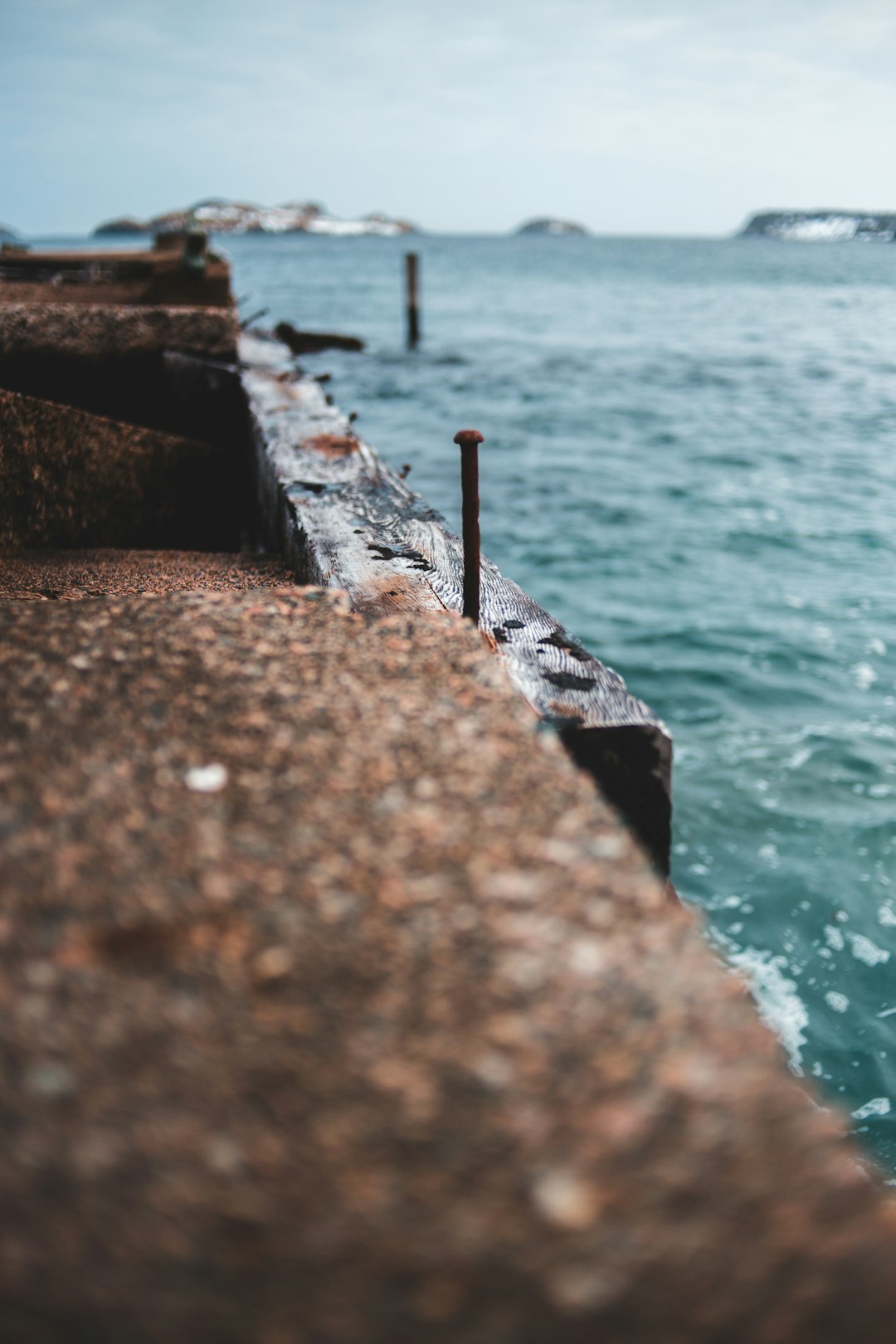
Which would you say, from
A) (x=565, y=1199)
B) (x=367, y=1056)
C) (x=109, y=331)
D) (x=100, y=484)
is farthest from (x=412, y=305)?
(x=565, y=1199)

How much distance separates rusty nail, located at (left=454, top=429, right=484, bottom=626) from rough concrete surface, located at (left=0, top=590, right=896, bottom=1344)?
3.09ft

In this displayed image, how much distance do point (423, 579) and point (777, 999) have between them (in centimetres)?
271

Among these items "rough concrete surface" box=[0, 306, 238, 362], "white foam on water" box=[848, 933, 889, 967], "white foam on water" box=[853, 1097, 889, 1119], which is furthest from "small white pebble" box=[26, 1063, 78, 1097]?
"white foam on water" box=[848, 933, 889, 967]

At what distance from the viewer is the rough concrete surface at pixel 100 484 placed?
2832 millimetres

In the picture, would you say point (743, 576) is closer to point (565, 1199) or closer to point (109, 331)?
point (109, 331)

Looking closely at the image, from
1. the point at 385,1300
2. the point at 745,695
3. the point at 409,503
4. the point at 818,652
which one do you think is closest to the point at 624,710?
the point at 385,1300

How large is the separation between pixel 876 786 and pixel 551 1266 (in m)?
5.25

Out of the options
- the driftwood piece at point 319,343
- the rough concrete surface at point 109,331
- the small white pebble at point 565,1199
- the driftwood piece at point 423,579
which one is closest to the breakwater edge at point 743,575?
the driftwood piece at point 319,343

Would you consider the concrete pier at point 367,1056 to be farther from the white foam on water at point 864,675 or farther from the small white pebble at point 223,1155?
the white foam on water at point 864,675

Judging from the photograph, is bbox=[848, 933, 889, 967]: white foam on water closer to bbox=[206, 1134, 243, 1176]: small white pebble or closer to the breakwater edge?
the breakwater edge

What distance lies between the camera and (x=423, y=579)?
2410 millimetres

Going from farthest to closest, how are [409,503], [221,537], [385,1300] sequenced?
[221,537] < [409,503] < [385,1300]

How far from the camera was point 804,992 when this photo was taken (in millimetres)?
3941

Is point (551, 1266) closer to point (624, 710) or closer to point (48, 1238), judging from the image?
point (48, 1238)
